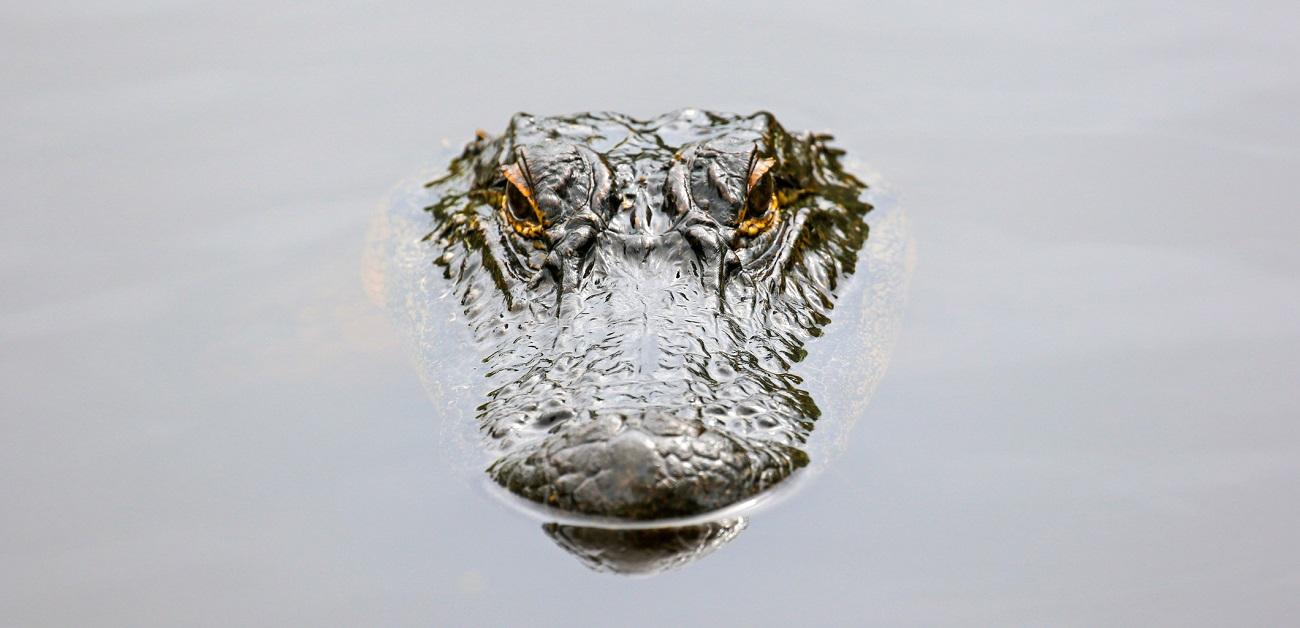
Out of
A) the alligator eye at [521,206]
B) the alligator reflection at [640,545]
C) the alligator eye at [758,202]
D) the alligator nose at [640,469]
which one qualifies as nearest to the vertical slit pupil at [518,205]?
the alligator eye at [521,206]

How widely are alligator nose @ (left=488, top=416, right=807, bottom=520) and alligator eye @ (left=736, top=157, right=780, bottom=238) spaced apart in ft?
4.75

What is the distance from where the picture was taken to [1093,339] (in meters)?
5.89

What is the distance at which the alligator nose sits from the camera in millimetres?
4141

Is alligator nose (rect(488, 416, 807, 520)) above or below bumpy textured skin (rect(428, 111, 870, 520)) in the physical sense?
below

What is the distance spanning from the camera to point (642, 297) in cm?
504

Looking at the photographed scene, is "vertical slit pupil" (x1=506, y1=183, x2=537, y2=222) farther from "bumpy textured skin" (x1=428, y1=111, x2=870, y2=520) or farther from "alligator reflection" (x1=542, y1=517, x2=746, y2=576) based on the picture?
"alligator reflection" (x1=542, y1=517, x2=746, y2=576)

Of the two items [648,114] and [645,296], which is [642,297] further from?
[648,114]

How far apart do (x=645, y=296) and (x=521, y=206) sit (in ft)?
3.25

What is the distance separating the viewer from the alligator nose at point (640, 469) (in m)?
4.14

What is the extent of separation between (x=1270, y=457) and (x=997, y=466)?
1.00 metres

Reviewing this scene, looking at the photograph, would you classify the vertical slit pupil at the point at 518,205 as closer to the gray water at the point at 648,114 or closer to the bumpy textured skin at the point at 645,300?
the bumpy textured skin at the point at 645,300

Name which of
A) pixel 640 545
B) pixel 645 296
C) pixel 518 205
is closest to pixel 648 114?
pixel 518 205

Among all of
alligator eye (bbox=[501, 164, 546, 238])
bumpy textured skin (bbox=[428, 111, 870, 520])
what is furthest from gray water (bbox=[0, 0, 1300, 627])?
alligator eye (bbox=[501, 164, 546, 238])

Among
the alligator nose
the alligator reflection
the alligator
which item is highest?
the alligator
